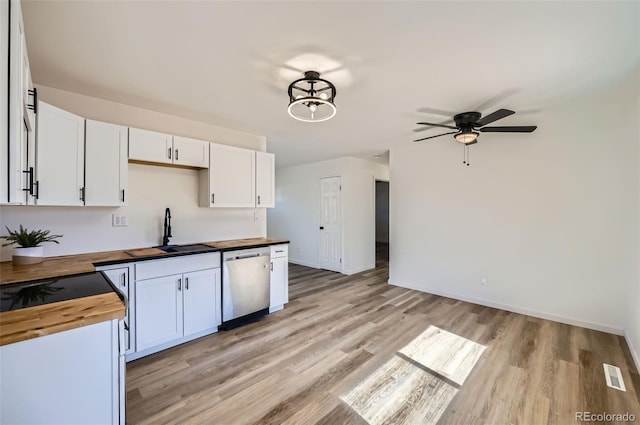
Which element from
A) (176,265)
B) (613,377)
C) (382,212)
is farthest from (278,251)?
(382,212)

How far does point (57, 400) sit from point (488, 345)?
330 centimetres

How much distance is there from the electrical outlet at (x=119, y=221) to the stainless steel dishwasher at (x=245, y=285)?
3.54ft

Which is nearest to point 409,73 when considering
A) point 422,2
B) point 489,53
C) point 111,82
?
point 489,53

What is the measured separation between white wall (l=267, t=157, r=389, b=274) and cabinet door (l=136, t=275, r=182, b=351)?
3.49 meters

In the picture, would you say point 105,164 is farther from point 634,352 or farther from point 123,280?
point 634,352

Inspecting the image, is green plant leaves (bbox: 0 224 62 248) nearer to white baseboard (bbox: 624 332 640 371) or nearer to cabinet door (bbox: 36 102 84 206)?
cabinet door (bbox: 36 102 84 206)

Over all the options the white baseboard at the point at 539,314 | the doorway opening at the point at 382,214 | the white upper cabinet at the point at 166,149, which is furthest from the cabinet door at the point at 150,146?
the doorway opening at the point at 382,214

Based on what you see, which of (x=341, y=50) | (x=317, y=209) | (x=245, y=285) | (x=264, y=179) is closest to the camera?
(x=341, y=50)

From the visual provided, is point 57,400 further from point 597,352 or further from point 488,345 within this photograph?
point 597,352

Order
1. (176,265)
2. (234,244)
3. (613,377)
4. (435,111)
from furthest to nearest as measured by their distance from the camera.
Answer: (234,244), (435,111), (176,265), (613,377)

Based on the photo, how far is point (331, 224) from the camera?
5.84 meters

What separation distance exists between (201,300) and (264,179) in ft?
5.71

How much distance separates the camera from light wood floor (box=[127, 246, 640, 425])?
1.85 metres

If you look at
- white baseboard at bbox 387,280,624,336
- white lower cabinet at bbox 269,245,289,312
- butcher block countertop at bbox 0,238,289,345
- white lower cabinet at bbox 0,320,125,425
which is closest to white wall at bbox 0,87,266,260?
butcher block countertop at bbox 0,238,289,345
